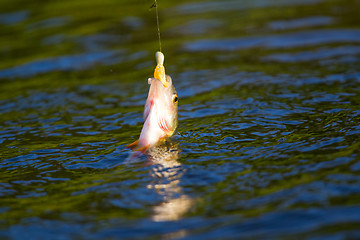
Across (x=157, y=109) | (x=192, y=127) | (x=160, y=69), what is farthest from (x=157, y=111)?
(x=192, y=127)

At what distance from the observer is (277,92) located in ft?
23.7

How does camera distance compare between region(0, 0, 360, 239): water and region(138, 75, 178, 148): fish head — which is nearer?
region(0, 0, 360, 239): water

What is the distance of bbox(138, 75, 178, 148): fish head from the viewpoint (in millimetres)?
5035

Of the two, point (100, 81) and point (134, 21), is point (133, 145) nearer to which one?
point (100, 81)

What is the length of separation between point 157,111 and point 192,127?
1108 mm

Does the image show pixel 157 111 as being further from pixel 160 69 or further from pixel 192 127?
pixel 192 127

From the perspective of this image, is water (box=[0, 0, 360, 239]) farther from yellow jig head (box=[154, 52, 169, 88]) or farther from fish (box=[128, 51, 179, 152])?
yellow jig head (box=[154, 52, 169, 88])

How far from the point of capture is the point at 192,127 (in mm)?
6113

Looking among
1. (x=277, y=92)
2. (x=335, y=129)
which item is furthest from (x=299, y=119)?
(x=277, y=92)

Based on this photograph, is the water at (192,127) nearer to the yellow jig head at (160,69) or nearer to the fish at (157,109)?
the fish at (157,109)

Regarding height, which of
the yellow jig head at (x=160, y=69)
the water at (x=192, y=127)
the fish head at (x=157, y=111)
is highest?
the yellow jig head at (x=160, y=69)

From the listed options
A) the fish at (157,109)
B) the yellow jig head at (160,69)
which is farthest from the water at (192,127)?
the yellow jig head at (160,69)

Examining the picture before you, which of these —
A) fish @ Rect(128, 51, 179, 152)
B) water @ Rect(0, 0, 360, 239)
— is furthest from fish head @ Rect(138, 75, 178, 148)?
water @ Rect(0, 0, 360, 239)

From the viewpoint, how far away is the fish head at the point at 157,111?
504 centimetres
